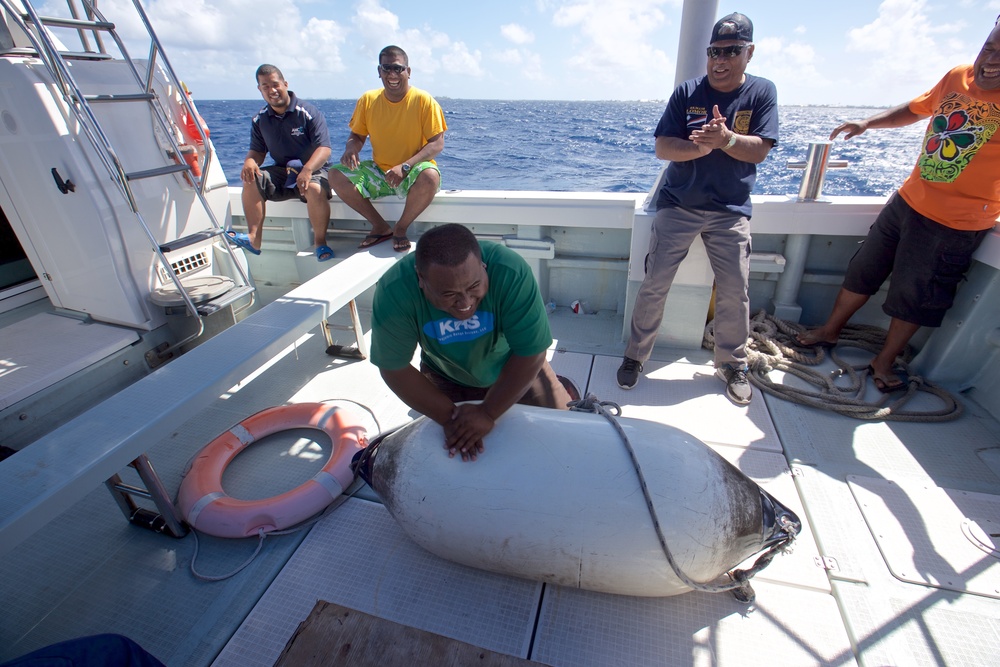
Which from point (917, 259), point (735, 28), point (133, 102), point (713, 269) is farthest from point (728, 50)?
point (133, 102)

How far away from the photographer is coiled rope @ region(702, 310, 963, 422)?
8.55 ft

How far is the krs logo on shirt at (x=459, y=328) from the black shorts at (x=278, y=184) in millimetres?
2539

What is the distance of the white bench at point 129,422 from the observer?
151 cm

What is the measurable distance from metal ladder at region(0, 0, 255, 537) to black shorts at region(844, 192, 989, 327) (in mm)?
3646

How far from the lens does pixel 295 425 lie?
2.57m

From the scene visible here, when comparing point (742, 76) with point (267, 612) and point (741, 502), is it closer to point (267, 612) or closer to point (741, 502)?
point (741, 502)

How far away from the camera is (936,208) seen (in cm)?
253

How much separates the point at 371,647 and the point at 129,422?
1214 mm

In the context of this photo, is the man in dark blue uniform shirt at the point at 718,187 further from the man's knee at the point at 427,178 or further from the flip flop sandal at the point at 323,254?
the flip flop sandal at the point at 323,254

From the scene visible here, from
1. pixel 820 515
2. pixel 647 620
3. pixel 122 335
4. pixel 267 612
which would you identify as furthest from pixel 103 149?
pixel 820 515

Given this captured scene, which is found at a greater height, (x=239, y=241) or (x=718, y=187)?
(x=718, y=187)

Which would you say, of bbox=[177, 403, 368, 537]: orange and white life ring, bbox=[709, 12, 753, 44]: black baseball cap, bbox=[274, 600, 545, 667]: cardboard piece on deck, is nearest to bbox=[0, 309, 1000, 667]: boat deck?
bbox=[177, 403, 368, 537]: orange and white life ring

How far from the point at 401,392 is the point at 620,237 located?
2.37m

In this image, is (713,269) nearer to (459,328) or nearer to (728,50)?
(728,50)
